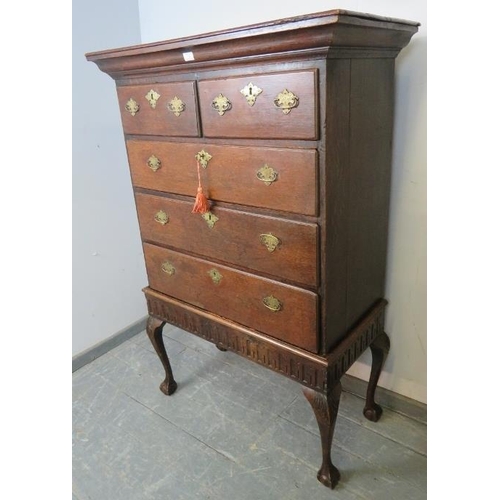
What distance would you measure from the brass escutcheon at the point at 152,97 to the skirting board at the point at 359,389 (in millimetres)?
1338

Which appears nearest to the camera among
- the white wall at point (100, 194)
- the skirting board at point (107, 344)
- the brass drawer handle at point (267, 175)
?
the brass drawer handle at point (267, 175)

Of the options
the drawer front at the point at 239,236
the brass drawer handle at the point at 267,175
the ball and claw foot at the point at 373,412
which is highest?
the brass drawer handle at the point at 267,175

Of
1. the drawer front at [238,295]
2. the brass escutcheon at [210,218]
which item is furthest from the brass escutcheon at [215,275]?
the brass escutcheon at [210,218]

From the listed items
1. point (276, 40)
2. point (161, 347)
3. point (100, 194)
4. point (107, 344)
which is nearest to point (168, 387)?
point (161, 347)

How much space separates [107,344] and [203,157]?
4.47ft

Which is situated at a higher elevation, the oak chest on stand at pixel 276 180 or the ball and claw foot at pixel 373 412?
the oak chest on stand at pixel 276 180

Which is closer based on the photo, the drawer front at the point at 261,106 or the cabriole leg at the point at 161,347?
the drawer front at the point at 261,106

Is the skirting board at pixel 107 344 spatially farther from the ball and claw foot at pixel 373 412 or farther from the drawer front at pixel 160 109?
the ball and claw foot at pixel 373 412

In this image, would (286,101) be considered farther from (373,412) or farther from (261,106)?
(373,412)

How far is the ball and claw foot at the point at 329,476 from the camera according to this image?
4.59ft

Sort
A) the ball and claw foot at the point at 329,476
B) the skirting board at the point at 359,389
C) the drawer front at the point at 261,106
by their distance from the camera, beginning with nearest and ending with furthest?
the drawer front at the point at 261,106, the ball and claw foot at the point at 329,476, the skirting board at the point at 359,389
